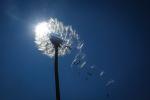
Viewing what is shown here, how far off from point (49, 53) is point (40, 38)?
3888mm

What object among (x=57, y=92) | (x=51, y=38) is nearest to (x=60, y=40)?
(x=51, y=38)

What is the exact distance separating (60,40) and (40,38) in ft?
13.7

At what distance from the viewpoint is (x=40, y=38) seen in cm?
5109

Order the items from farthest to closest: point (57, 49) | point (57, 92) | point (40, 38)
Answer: point (40, 38) < point (57, 49) < point (57, 92)

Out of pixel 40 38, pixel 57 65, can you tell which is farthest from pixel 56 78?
pixel 40 38

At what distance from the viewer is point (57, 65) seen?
44375mm

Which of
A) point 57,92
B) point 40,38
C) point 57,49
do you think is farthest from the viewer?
point 40,38

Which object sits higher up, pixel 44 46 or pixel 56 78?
pixel 44 46

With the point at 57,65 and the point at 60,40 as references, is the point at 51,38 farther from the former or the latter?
the point at 57,65

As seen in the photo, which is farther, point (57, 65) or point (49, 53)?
point (49, 53)

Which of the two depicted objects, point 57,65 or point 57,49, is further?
point 57,49

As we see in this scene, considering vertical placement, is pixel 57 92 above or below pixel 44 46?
below

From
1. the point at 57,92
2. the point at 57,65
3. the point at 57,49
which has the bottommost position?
the point at 57,92

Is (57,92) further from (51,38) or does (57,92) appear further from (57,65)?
(51,38)
